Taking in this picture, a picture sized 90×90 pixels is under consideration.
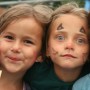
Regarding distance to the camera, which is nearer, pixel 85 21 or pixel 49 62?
pixel 85 21

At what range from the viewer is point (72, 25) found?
1.11m

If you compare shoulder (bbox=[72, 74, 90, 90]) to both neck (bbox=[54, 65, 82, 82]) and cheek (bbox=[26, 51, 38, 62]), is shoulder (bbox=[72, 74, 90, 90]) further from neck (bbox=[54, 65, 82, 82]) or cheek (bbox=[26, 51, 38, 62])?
cheek (bbox=[26, 51, 38, 62])

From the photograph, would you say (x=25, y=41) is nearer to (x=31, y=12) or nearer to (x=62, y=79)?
(x=31, y=12)

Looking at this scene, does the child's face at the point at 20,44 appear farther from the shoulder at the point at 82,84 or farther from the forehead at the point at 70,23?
the shoulder at the point at 82,84

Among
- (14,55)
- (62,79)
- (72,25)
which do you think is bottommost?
(62,79)

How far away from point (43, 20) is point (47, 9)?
95 mm

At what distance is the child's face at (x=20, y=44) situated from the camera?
1117 millimetres

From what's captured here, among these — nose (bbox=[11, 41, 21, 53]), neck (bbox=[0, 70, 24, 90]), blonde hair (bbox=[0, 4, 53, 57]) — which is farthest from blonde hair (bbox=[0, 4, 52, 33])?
neck (bbox=[0, 70, 24, 90])

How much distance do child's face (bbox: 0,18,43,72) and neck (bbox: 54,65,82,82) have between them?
0.45ft

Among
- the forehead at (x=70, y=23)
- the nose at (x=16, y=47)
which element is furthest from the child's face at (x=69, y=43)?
the nose at (x=16, y=47)

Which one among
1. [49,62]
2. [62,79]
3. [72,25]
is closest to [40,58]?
[49,62]

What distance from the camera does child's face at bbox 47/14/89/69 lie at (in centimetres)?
109

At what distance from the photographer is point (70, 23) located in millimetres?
1118

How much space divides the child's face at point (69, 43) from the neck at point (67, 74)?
0.06 metres
